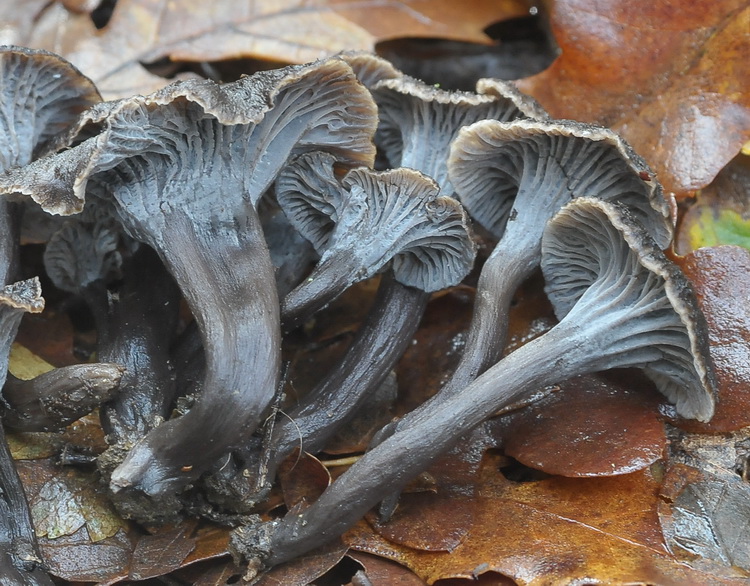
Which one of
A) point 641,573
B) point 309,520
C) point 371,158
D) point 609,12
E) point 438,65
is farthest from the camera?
point 438,65

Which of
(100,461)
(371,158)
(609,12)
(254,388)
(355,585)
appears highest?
(609,12)

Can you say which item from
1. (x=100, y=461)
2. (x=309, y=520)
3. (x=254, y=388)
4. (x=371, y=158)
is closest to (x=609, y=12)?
(x=371, y=158)

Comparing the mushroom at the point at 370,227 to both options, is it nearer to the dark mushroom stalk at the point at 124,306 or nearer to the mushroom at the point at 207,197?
the mushroom at the point at 207,197

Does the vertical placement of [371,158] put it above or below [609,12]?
below

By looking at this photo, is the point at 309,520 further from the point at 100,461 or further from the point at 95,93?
the point at 95,93

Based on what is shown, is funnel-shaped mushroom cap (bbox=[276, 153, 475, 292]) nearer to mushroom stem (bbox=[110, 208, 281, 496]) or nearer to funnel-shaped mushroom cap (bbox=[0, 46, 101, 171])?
mushroom stem (bbox=[110, 208, 281, 496])

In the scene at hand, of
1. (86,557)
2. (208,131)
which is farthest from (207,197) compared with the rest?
(86,557)

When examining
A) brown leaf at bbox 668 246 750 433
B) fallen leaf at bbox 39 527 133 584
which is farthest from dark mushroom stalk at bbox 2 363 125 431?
brown leaf at bbox 668 246 750 433
